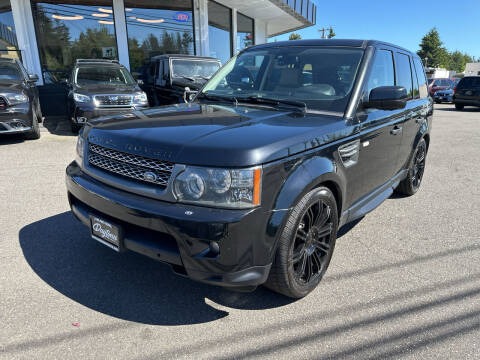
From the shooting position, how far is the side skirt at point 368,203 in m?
3.11

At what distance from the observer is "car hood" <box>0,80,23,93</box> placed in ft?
23.5

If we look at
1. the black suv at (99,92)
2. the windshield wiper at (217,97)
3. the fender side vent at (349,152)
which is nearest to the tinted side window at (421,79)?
the fender side vent at (349,152)

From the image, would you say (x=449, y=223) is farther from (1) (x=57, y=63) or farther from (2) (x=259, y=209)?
(1) (x=57, y=63)

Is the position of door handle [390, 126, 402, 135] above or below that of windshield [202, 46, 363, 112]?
below

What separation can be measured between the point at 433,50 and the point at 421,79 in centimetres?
7948

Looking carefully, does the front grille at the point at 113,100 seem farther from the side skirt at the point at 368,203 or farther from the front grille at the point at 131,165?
the side skirt at the point at 368,203

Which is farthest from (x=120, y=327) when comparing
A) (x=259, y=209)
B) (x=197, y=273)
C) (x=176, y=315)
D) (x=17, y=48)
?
(x=17, y=48)

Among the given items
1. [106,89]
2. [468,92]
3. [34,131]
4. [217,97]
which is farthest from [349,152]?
[468,92]

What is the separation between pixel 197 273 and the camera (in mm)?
2113

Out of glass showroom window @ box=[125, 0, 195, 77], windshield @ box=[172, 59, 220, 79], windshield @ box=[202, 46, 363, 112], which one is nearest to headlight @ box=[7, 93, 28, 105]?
windshield @ box=[172, 59, 220, 79]

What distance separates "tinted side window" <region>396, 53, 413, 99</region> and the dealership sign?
41.2 feet

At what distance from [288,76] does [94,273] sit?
2.40 meters

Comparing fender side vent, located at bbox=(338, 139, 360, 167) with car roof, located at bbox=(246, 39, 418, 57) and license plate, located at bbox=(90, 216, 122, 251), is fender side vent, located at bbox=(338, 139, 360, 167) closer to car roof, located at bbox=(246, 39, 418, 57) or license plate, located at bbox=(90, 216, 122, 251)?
car roof, located at bbox=(246, 39, 418, 57)

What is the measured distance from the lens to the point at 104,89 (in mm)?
8727
